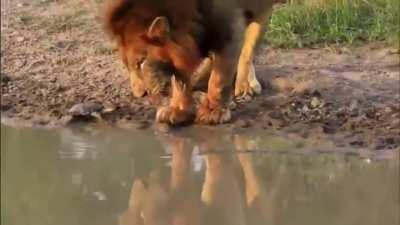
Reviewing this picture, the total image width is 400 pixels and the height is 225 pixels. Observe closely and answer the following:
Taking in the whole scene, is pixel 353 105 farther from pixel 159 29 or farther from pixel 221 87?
pixel 159 29

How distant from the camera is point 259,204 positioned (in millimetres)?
4898

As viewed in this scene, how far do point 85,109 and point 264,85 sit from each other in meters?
1.11

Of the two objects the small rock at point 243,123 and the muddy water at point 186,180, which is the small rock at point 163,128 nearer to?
the muddy water at point 186,180

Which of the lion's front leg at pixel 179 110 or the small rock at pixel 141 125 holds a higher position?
the lion's front leg at pixel 179 110

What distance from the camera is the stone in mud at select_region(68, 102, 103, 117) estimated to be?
6.38 meters

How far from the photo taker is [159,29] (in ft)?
17.5

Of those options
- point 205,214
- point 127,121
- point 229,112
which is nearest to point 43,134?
point 127,121

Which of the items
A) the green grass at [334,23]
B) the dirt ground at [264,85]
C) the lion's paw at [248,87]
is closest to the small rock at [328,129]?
the dirt ground at [264,85]

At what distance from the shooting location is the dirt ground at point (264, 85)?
237 inches

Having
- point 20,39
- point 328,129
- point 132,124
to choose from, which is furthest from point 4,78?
point 328,129

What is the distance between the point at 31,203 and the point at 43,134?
1129 millimetres

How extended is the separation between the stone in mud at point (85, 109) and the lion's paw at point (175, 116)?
478mm

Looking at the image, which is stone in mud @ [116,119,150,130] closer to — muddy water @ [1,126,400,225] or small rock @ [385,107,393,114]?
muddy water @ [1,126,400,225]

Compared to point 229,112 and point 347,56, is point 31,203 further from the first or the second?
point 347,56
